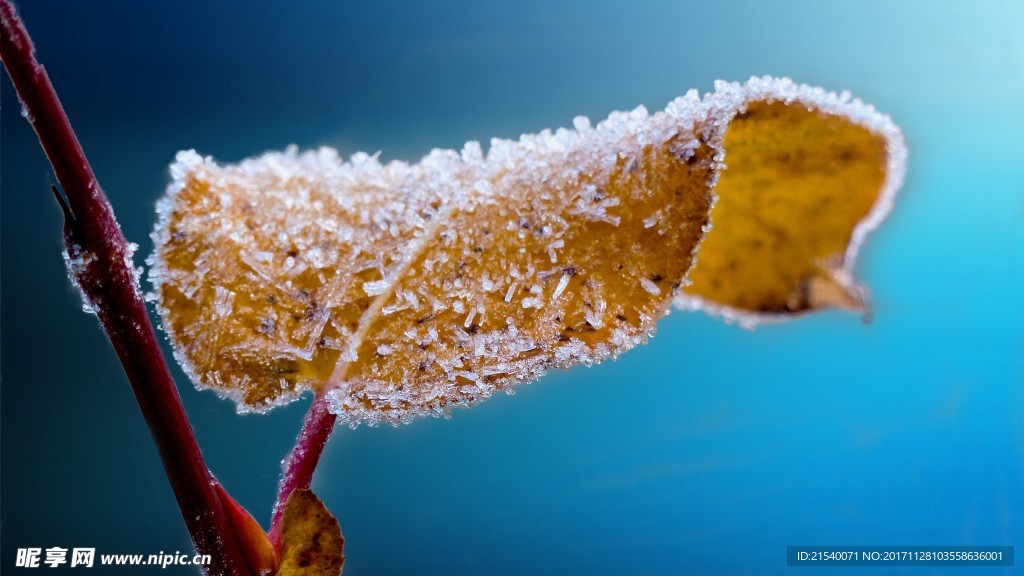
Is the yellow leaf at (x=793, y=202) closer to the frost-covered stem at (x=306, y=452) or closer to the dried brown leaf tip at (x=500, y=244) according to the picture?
the dried brown leaf tip at (x=500, y=244)

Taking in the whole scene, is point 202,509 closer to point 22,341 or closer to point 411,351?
point 411,351

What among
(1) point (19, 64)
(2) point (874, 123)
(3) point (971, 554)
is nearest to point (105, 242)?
(1) point (19, 64)

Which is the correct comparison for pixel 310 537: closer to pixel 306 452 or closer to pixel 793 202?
pixel 306 452

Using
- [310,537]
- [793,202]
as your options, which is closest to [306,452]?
[310,537]

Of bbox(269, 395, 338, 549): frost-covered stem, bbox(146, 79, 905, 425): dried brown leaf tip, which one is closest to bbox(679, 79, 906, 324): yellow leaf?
bbox(146, 79, 905, 425): dried brown leaf tip

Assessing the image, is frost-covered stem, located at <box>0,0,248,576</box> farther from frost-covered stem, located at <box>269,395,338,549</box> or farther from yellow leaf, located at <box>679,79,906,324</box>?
yellow leaf, located at <box>679,79,906,324</box>

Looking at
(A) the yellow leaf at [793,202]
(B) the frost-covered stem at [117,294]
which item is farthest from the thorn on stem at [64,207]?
(A) the yellow leaf at [793,202]

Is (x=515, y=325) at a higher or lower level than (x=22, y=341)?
lower

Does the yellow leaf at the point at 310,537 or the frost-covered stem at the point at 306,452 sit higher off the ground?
the frost-covered stem at the point at 306,452
